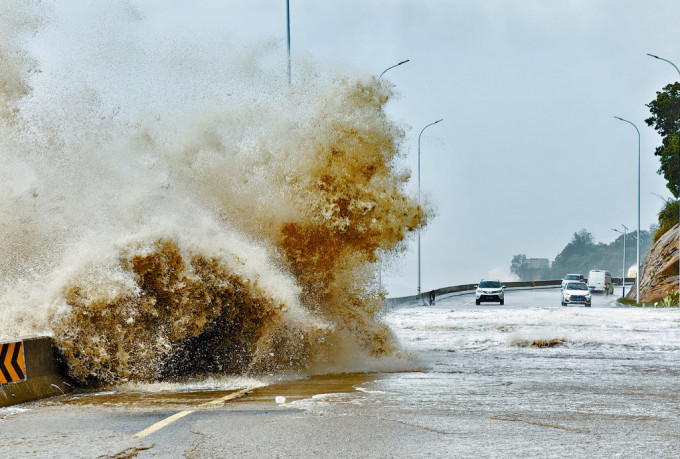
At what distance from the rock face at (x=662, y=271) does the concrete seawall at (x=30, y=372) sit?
178ft

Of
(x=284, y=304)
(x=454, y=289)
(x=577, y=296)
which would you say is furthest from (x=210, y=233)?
(x=454, y=289)

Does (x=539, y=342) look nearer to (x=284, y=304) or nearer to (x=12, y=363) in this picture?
(x=284, y=304)

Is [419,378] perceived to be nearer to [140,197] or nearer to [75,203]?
[140,197]

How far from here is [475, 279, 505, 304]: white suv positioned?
200 ft

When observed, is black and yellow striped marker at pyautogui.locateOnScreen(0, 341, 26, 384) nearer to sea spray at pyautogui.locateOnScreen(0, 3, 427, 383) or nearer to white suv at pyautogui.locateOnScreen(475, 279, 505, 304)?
sea spray at pyautogui.locateOnScreen(0, 3, 427, 383)

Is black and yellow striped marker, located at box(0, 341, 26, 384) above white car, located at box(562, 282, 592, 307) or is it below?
above

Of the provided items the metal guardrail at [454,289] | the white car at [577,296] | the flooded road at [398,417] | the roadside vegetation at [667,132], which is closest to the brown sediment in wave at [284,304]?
the flooded road at [398,417]

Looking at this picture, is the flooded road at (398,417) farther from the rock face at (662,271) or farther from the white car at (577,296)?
the rock face at (662,271)

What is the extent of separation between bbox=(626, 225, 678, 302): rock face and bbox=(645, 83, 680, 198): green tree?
7.50 metres

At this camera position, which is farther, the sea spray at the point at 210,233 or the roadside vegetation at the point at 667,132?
the roadside vegetation at the point at 667,132

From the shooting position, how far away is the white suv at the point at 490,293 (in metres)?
60.8

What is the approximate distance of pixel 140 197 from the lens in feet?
52.4

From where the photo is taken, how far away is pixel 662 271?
65000 mm

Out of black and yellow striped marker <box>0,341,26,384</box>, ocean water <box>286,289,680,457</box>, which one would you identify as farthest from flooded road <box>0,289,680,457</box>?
black and yellow striped marker <box>0,341,26,384</box>
